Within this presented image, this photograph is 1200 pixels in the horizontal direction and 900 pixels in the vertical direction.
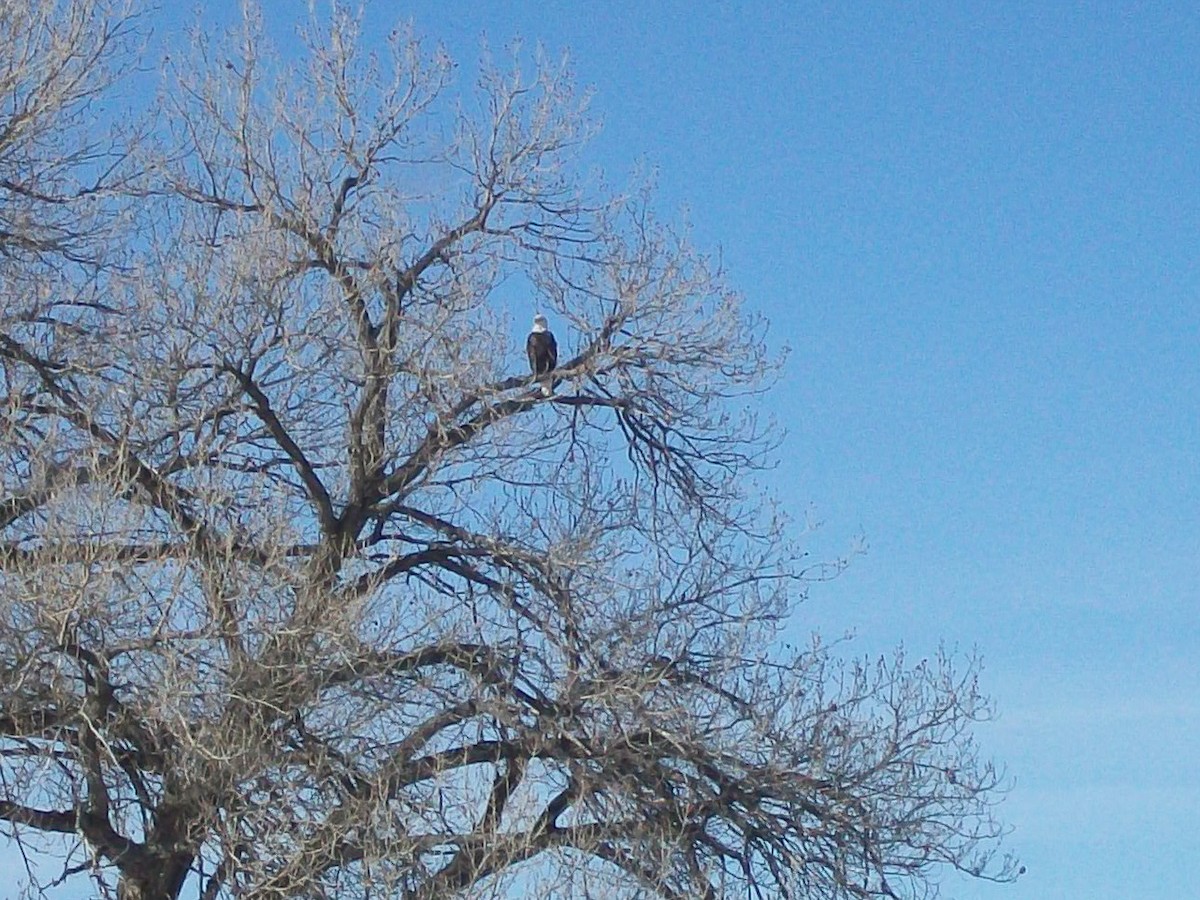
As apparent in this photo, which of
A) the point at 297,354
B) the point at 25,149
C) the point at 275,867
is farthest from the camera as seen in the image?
the point at 25,149

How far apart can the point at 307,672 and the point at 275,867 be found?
1.19m

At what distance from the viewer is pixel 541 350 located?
13.6m

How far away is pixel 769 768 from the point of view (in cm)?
1292

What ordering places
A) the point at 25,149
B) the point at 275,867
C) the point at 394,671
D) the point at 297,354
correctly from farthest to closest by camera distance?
the point at 25,149, the point at 297,354, the point at 394,671, the point at 275,867

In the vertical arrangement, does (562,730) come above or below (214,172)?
below

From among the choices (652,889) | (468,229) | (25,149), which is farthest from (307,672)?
(25,149)

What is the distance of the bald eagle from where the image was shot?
1355 cm

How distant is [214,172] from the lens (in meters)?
14.0

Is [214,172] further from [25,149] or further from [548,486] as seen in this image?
[548,486]

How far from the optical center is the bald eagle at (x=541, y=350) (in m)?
13.6

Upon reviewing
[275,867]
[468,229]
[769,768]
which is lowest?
[275,867]

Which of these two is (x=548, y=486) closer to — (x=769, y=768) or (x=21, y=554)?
(x=769, y=768)

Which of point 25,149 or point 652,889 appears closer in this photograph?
point 652,889

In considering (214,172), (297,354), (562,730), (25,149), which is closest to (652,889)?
(562,730)
